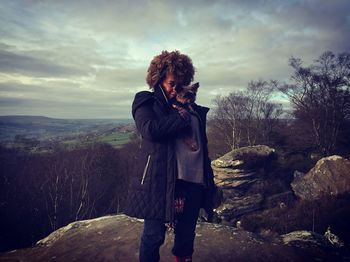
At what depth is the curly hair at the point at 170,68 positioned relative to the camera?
8.05 ft

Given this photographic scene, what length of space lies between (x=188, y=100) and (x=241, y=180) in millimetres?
17786

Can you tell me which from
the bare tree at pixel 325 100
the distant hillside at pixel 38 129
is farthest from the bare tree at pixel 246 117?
the distant hillside at pixel 38 129

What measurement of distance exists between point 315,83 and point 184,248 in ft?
86.8

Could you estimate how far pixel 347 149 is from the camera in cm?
2433

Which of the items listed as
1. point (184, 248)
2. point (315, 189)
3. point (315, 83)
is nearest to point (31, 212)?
point (315, 189)

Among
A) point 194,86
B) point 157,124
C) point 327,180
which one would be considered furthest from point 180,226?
point 327,180

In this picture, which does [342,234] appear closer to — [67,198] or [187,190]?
[187,190]

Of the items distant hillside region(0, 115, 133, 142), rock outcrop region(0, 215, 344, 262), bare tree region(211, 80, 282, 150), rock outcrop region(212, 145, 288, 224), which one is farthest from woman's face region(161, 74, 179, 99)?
distant hillside region(0, 115, 133, 142)

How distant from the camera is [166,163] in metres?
2.37

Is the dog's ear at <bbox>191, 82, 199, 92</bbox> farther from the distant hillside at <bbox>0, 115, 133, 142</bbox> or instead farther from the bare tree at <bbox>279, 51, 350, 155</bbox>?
the distant hillside at <bbox>0, 115, 133, 142</bbox>

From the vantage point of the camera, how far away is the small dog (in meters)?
2.44

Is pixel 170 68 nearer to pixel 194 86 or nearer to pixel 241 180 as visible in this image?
pixel 194 86

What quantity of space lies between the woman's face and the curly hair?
0.10 ft

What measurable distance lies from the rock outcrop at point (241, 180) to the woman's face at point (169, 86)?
1690 cm
